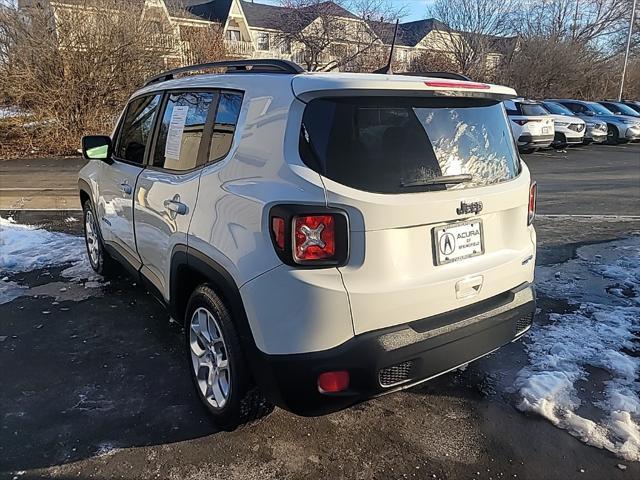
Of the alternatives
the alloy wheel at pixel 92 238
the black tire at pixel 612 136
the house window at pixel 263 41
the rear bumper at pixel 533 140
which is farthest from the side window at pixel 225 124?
the house window at pixel 263 41

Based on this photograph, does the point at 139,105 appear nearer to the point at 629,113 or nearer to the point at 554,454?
the point at 554,454

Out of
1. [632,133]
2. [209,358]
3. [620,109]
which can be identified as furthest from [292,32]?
[209,358]

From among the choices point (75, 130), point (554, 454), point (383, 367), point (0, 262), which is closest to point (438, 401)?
point (554, 454)

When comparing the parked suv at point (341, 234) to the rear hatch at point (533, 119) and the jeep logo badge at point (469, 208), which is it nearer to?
the jeep logo badge at point (469, 208)

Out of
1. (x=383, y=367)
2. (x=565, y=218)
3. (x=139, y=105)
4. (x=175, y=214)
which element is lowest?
(x=565, y=218)

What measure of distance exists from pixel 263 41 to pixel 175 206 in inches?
1721

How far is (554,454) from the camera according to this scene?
2.63 metres

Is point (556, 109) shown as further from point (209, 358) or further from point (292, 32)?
point (209, 358)

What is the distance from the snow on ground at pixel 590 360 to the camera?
2854mm

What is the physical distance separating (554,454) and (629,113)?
24448 millimetres

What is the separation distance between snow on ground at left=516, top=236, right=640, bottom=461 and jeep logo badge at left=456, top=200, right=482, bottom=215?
1.29 m

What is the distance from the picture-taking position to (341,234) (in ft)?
7.11

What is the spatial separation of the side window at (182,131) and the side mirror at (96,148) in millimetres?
1061

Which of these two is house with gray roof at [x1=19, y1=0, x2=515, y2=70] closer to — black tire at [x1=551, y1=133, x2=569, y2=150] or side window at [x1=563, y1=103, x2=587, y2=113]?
black tire at [x1=551, y1=133, x2=569, y2=150]
